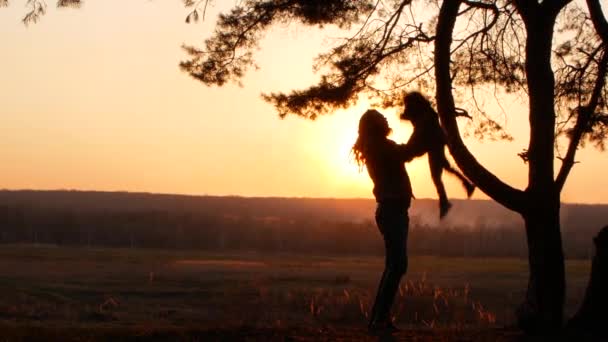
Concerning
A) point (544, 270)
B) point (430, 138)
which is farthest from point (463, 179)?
point (544, 270)

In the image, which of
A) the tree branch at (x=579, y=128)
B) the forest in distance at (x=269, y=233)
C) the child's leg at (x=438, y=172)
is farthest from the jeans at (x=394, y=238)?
the forest in distance at (x=269, y=233)

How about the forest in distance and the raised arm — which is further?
the forest in distance

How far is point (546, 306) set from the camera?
32.0 ft

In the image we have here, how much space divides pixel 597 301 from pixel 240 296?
25.1 m

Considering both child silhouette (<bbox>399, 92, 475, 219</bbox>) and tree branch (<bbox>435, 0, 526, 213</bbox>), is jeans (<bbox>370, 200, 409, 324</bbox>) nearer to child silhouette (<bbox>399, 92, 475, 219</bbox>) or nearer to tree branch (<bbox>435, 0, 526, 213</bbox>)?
child silhouette (<bbox>399, 92, 475, 219</bbox>)

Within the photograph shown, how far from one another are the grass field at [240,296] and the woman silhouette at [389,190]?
54 centimetres

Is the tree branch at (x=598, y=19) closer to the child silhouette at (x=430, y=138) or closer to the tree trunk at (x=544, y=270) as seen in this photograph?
the tree trunk at (x=544, y=270)

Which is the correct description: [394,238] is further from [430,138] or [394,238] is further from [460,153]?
[460,153]

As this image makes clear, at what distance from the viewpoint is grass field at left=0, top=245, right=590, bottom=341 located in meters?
9.54

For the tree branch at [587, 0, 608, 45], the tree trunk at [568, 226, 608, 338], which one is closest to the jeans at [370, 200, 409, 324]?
the tree trunk at [568, 226, 608, 338]

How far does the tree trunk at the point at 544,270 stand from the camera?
9.73 meters

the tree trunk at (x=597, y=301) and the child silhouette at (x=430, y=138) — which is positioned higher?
the child silhouette at (x=430, y=138)

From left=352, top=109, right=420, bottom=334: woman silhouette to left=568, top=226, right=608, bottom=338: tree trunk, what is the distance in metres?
1.77

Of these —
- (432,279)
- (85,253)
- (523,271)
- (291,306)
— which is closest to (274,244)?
(85,253)
